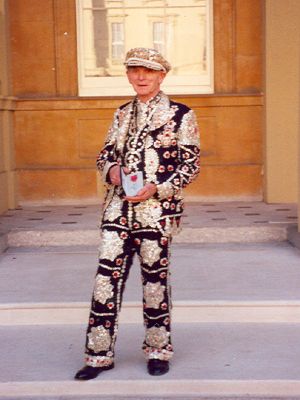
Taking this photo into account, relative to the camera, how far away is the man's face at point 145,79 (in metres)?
4.44

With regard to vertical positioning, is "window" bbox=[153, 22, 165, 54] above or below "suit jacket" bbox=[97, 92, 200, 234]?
above

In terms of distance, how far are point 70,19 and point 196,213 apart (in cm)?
291

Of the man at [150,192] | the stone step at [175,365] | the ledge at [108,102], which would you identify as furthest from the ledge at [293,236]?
the man at [150,192]

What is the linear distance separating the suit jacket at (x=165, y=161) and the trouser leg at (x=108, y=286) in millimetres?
143

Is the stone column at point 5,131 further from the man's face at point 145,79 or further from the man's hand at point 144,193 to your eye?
the man's hand at point 144,193

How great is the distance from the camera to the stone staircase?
451 centimetres

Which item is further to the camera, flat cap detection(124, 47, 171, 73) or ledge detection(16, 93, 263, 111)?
ledge detection(16, 93, 263, 111)

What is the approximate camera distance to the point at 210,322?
5.72 m

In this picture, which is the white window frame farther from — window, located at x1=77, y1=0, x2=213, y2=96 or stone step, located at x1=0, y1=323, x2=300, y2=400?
stone step, located at x1=0, y1=323, x2=300, y2=400

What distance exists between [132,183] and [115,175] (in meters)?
0.11

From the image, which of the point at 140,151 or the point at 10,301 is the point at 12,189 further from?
the point at 140,151

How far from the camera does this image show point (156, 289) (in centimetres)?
451

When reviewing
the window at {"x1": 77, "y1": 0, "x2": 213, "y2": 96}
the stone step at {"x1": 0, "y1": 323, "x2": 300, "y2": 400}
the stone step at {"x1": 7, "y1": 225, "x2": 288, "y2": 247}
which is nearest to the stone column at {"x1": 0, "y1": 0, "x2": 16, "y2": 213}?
the window at {"x1": 77, "y1": 0, "x2": 213, "y2": 96}

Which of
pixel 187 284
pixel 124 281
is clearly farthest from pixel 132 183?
pixel 187 284
